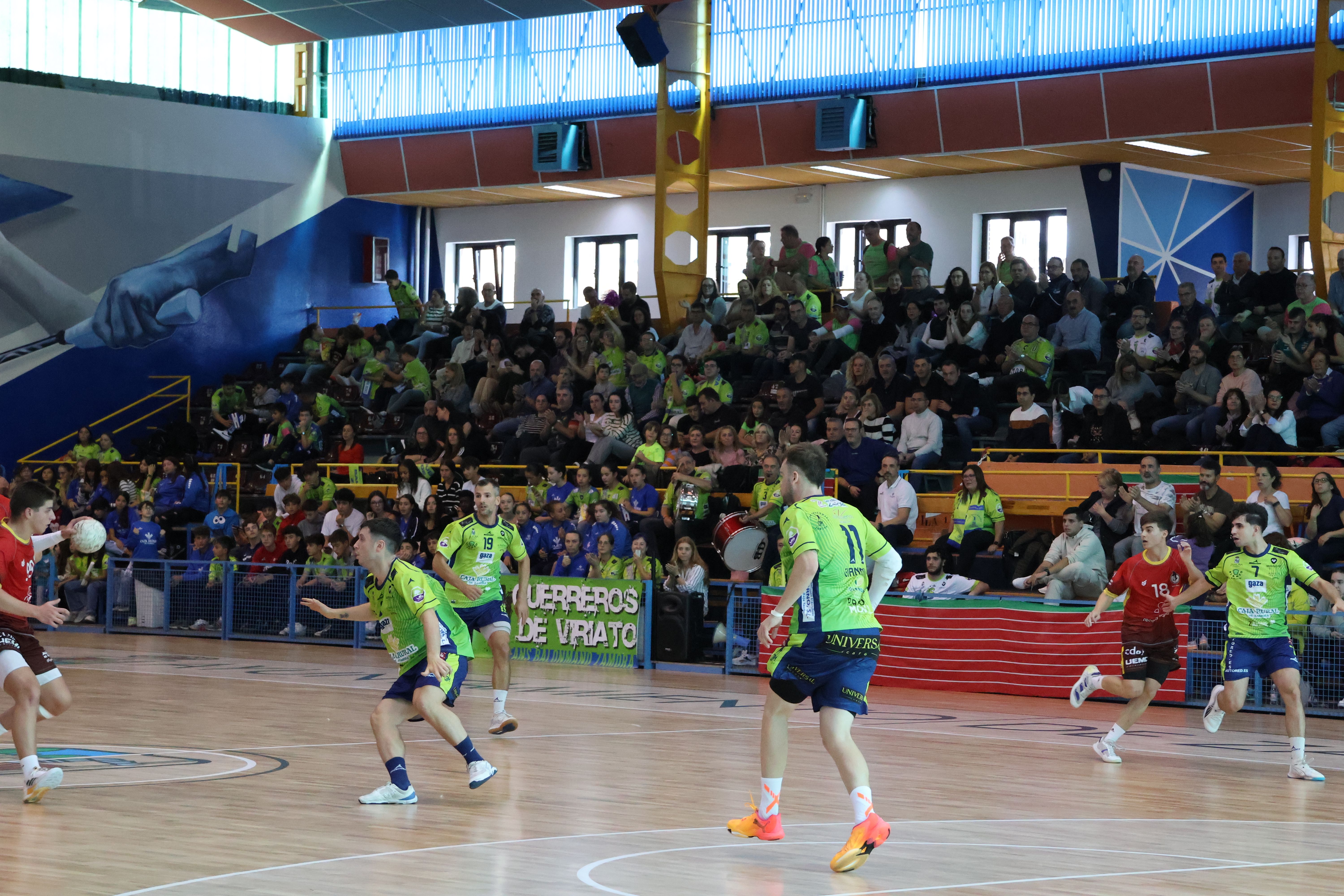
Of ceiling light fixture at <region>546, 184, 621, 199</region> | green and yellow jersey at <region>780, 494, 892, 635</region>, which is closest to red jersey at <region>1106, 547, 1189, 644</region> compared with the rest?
green and yellow jersey at <region>780, 494, 892, 635</region>

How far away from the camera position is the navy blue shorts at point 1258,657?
1152cm

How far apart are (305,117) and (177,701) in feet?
63.7

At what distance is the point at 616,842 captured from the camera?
26.2 feet

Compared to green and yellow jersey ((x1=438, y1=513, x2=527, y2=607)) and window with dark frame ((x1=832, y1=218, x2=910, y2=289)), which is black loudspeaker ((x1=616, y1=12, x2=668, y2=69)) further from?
green and yellow jersey ((x1=438, y1=513, x2=527, y2=607))

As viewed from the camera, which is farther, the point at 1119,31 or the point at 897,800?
the point at 1119,31

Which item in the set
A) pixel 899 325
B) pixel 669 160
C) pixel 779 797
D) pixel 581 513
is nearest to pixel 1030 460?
pixel 899 325

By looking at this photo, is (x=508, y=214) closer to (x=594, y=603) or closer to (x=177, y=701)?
(x=594, y=603)

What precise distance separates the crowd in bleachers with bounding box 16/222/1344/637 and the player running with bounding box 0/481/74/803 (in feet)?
29.6

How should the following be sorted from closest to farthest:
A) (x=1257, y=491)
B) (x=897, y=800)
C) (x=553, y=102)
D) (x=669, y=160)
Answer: (x=897, y=800) → (x=1257, y=491) → (x=669, y=160) → (x=553, y=102)

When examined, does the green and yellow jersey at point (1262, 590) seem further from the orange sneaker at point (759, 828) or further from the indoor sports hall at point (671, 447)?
the orange sneaker at point (759, 828)

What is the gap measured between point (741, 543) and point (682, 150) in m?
11.0

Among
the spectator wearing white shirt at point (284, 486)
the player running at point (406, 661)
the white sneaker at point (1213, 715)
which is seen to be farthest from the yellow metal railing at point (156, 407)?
the white sneaker at point (1213, 715)

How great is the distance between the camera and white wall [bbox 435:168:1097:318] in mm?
26703

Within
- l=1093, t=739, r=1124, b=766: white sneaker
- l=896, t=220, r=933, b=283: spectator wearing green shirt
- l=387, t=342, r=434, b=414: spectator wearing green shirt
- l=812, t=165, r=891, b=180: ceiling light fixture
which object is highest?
l=812, t=165, r=891, b=180: ceiling light fixture
